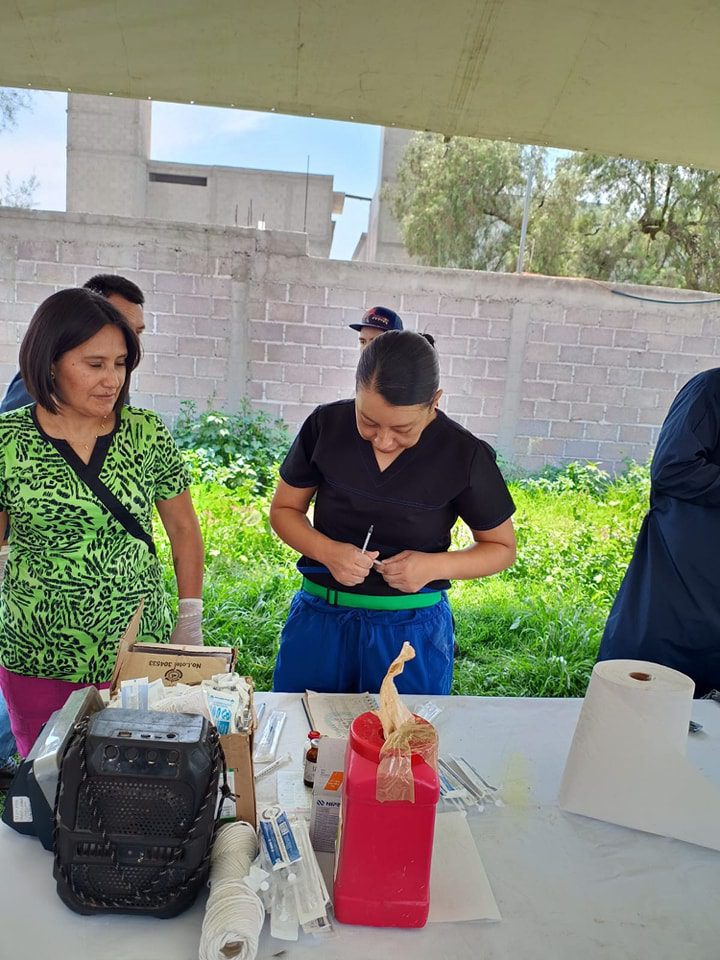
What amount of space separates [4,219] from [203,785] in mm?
4869

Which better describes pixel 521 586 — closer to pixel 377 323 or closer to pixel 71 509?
pixel 377 323

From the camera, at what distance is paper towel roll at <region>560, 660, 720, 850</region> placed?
118 cm

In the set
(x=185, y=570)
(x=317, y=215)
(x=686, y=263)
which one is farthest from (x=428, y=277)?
(x=317, y=215)

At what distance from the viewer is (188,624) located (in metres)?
1.86

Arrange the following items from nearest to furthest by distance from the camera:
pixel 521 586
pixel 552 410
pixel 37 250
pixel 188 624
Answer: pixel 188 624
pixel 521 586
pixel 37 250
pixel 552 410

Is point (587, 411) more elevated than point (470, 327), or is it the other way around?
point (470, 327)

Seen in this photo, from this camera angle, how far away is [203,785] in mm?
893

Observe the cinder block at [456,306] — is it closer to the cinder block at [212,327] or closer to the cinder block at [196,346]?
the cinder block at [212,327]

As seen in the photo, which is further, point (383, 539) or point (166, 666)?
point (383, 539)

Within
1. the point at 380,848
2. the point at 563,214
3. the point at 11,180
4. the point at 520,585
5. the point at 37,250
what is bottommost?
the point at 520,585

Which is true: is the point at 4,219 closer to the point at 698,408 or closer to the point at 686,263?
the point at 698,408

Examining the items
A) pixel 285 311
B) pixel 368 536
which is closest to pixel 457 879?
pixel 368 536

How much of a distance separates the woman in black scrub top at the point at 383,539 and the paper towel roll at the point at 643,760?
515mm

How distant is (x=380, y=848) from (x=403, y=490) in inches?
34.6
